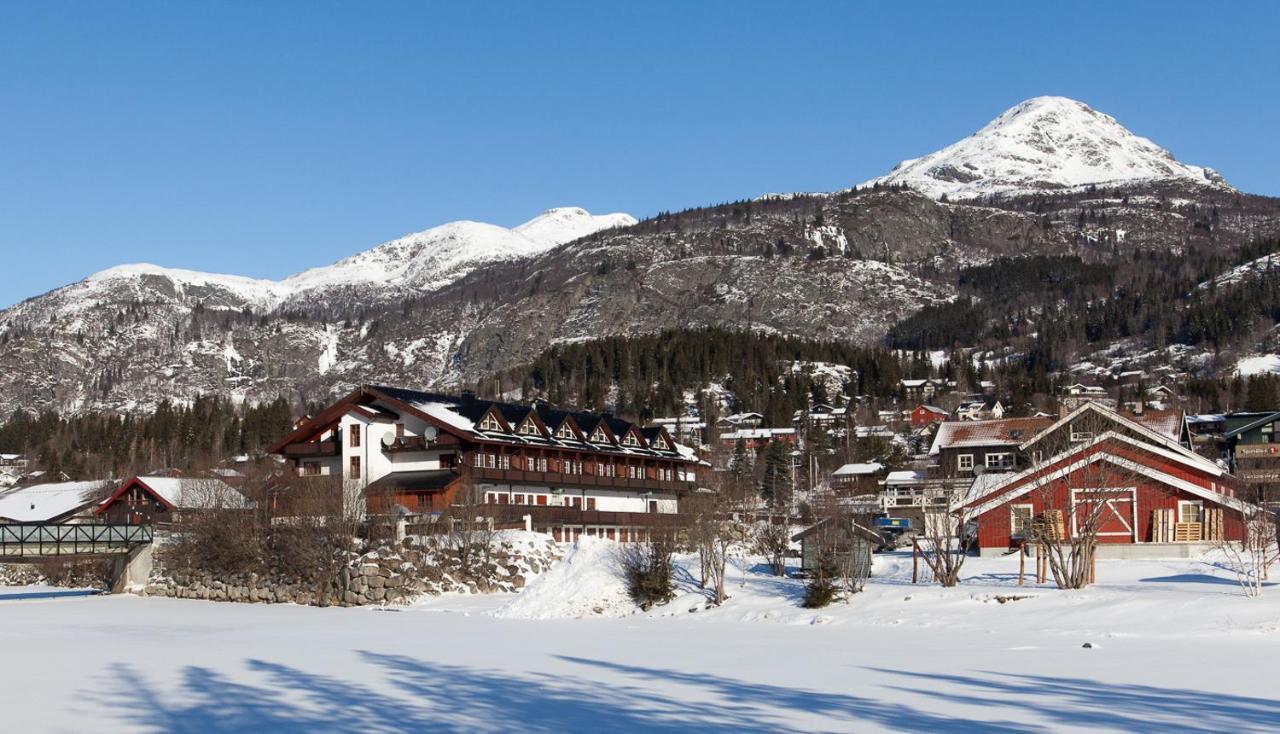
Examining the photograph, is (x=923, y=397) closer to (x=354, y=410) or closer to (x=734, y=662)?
(x=354, y=410)

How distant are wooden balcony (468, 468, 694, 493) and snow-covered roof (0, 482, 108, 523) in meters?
40.9

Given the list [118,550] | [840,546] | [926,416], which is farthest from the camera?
[926,416]

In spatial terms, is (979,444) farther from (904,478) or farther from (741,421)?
(741,421)

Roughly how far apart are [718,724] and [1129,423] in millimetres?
46405

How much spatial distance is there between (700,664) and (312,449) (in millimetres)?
54369

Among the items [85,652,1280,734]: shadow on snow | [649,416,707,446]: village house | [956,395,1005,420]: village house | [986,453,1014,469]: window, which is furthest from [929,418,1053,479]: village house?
[85,652,1280,734]: shadow on snow

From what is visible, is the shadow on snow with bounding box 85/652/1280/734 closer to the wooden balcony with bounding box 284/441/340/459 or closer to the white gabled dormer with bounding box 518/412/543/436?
the white gabled dormer with bounding box 518/412/543/436

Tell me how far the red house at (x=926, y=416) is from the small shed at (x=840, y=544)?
114909 millimetres

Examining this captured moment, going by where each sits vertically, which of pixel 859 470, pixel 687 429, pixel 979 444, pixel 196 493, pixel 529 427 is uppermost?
pixel 687 429

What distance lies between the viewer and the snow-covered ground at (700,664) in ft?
66.5

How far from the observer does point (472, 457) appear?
72500 mm

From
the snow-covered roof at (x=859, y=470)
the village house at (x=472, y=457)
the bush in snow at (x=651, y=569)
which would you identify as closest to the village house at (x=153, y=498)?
the village house at (x=472, y=457)

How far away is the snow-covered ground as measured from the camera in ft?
66.5

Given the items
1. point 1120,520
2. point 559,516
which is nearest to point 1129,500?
point 1120,520
